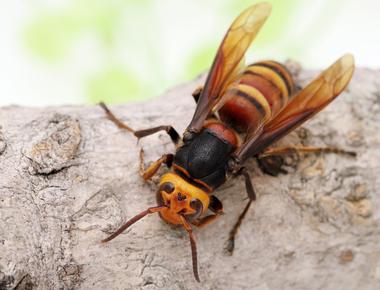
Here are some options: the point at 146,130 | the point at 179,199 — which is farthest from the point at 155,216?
the point at 146,130

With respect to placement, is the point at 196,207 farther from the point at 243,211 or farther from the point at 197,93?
the point at 197,93

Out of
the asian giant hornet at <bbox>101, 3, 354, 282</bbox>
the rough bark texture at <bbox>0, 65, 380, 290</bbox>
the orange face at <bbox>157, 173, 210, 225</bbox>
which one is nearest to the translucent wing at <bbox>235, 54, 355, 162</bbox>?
the asian giant hornet at <bbox>101, 3, 354, 282</bbox>

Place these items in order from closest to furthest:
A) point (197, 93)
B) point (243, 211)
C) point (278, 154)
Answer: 1. point (243, 211)
2. point (278, 154)
3. point (197, 93)

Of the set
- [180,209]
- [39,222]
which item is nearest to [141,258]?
[180,209]

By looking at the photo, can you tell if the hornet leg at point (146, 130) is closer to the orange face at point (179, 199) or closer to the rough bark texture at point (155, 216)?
the rough bark texture at point (155, 216)

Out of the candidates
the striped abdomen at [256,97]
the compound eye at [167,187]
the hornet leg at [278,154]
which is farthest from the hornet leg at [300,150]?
the compound eye at [167,187]

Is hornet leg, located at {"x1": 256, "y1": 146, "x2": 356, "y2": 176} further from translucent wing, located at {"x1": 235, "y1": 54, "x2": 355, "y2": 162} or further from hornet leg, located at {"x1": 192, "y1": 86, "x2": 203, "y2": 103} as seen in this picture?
hornet leg, located at {"x1": 192, "y1": 86, "x2": 203, "y2": 103}
